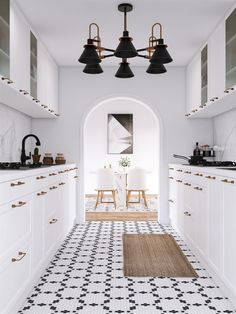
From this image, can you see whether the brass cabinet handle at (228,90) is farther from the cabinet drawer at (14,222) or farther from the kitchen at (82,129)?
the cabinet drawer at (14,222)

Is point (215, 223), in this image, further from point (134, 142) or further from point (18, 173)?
point (134, 142)

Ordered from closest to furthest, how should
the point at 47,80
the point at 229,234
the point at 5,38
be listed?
the point at 229,234 → the point at 5,38 → the point at 47,80

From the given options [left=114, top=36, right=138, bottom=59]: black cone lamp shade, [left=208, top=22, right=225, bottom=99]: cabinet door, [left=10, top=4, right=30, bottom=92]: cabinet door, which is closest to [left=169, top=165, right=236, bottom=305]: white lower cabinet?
[left=208, top=22, right=225, bottom=99]: cabinet door

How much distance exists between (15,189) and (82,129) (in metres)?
3.59

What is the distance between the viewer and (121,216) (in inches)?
249

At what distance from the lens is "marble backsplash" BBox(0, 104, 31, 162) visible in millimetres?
4223

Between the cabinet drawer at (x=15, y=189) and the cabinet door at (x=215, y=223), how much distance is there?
1.46 meters

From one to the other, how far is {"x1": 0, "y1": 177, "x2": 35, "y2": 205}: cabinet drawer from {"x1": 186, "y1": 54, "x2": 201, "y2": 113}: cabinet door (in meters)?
2.94

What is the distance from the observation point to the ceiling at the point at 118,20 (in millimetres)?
3631

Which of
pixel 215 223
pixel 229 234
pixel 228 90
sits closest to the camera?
pixel 229 234

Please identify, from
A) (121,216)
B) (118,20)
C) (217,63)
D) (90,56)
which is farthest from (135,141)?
(90,56)

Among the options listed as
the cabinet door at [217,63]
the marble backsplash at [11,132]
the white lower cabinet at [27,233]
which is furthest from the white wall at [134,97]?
the white lower cabinet at [27,233]

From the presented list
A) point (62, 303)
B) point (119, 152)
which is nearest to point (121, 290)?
point (62, 303)

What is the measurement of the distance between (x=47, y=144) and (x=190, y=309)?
153 inches
